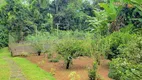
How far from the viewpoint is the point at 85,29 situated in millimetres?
29453

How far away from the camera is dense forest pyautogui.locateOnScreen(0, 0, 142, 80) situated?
636cm

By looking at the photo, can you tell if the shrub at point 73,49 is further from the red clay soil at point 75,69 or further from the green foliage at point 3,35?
the green foliage at point 3,35

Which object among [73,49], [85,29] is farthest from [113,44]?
[85,29]

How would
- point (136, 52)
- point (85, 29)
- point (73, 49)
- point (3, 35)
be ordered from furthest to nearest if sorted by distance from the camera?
point (85, 29) < point (3, 35) < point (73, 49) < point (136, 52)

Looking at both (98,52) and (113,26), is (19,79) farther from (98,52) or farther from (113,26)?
(113,26)

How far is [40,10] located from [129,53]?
79.4 ft

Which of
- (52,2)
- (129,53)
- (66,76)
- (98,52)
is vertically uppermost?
(52,2)

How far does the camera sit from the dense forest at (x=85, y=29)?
20.9 ft

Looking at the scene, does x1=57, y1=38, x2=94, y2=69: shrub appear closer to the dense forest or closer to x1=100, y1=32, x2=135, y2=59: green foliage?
the dense forest

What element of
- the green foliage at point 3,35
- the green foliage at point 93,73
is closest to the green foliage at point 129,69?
the green foliage at point 93,73

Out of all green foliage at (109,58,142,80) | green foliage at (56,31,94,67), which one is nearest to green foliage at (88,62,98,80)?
green foliage at (56,31,94,67)

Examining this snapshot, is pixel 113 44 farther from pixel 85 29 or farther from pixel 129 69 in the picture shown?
pixel 85 29

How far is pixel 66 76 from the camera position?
1097 centimetres

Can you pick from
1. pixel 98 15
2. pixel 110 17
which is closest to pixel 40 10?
pixel 98 15
